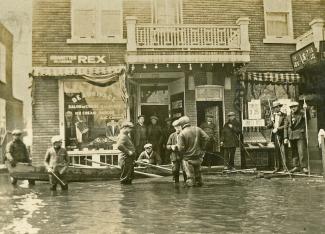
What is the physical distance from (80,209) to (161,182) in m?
4.36

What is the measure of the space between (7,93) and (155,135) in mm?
4227

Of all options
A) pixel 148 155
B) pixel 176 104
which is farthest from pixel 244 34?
pixel 148 155

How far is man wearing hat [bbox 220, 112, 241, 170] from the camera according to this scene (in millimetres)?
13727

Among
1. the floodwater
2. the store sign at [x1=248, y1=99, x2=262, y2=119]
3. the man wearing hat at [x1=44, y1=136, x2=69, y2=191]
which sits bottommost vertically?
the floodwater

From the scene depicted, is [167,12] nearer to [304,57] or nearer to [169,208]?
[304,57]

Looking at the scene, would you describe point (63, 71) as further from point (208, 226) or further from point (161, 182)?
point (208, 226)

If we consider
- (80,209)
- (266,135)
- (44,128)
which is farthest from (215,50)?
(80,209)

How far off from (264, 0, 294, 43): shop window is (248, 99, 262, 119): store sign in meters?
2.01

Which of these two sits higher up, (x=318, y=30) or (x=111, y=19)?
(x=111, y=19)

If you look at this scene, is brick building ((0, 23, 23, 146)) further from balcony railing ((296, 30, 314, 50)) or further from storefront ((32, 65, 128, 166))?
balcony railing ((296, 30, 314, 50))

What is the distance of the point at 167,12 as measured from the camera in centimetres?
1506

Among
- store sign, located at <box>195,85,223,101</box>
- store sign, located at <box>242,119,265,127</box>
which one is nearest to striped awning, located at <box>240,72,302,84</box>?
store sign, located at <box>195,85,223,101</box>

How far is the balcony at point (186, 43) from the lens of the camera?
1407 centimetres

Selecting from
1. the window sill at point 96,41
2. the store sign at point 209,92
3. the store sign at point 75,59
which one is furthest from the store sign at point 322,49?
the store sign at point 75,59
